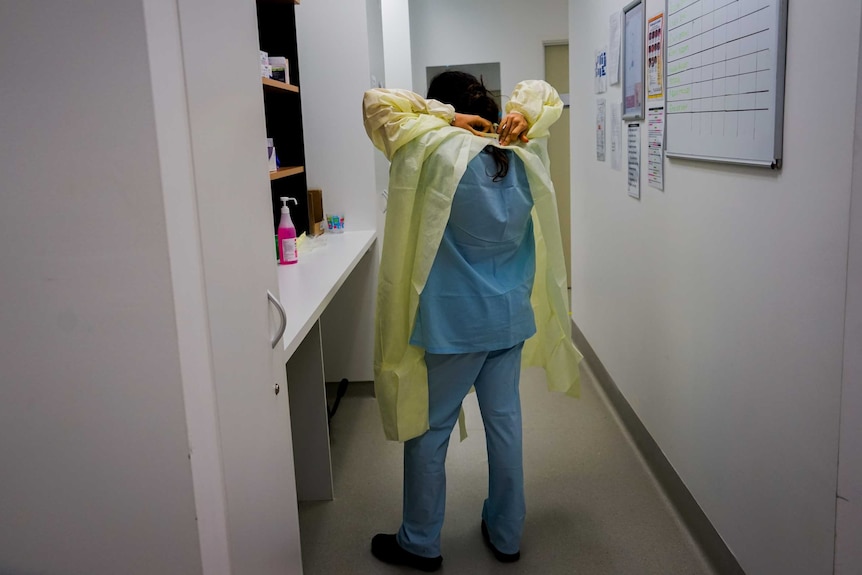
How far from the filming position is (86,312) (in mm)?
922

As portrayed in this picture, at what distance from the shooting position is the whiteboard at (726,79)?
158cm

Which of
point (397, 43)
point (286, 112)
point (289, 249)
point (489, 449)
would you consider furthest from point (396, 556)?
point (397, 43)

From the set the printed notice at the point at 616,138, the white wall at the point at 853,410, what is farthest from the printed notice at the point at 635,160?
the white wall at the point at 853,410

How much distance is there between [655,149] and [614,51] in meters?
0.78

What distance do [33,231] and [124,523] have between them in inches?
15.6

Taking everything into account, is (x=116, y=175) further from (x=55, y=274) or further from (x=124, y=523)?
(x=124, y=523)

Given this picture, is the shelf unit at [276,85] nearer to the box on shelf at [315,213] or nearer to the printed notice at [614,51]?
the box on shelf at [315,213]

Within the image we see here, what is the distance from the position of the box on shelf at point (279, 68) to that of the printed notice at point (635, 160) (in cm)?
140

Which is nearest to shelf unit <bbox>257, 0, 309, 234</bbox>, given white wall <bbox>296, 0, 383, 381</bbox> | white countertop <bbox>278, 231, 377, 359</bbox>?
white wall <bbox>296, 0, 383, 381</bbox>

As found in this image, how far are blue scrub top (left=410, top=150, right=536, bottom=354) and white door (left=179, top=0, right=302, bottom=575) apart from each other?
0.62 m

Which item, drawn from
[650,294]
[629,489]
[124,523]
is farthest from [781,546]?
[124,523]

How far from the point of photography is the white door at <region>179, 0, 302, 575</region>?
3.35 feet

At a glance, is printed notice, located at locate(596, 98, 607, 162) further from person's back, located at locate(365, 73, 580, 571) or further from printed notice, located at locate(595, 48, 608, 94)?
person's back, located at locate(365, 73, 580, 571)

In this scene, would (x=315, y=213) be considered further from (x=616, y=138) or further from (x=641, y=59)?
(x=641, y=59)
